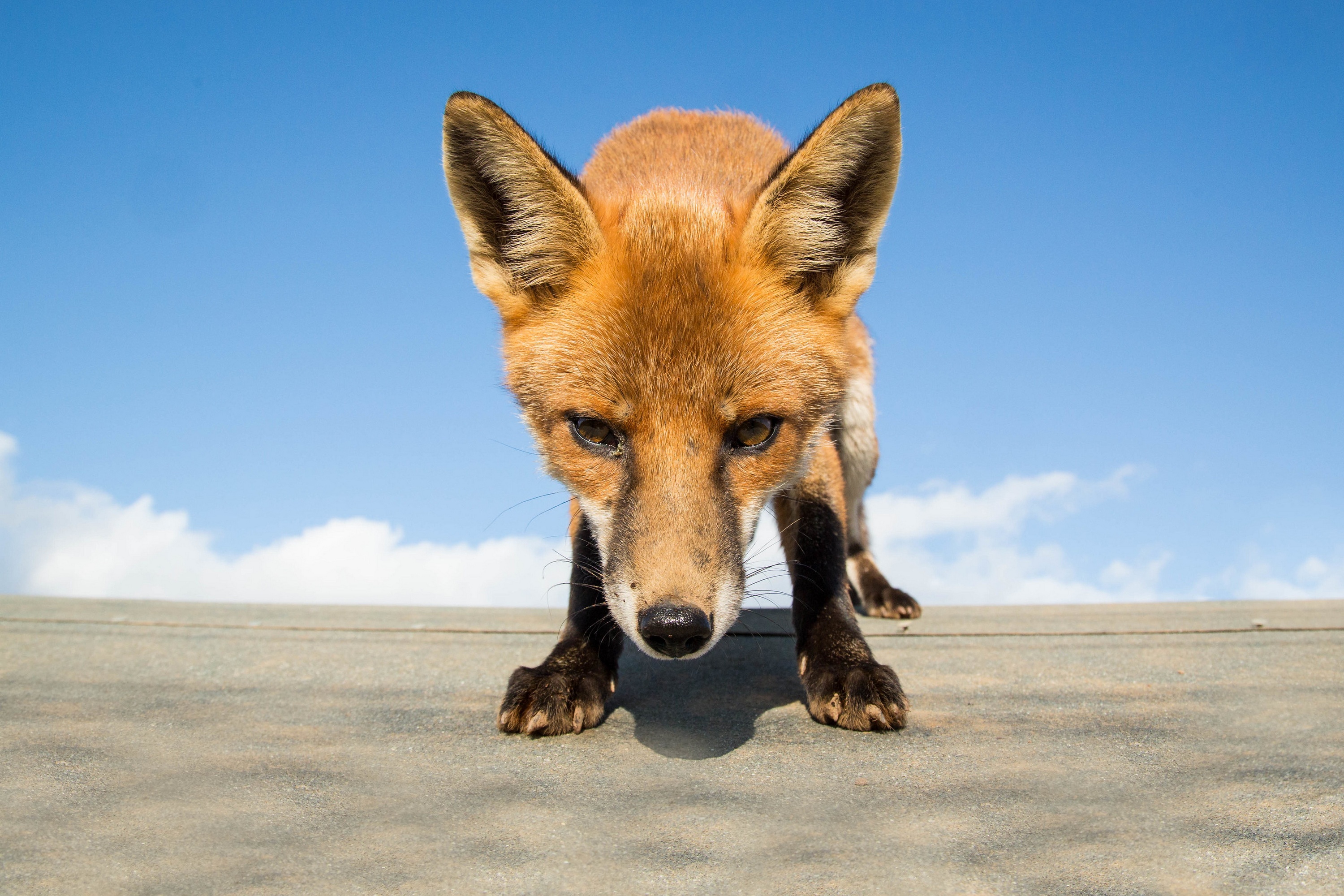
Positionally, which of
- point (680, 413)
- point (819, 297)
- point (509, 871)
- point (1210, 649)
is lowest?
point (509, 871)

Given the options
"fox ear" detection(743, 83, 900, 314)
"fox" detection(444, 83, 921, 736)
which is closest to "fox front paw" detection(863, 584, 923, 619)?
"fox" detection(444, 83, 921, 736)

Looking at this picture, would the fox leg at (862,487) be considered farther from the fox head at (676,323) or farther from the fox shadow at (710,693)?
the fox head at (676,323)

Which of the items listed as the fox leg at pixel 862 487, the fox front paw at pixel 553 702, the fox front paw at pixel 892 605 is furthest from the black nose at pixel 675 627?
the fox front paw at pixel 892 605

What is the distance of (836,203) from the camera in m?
2.36

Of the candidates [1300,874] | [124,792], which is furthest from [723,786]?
[124,792]

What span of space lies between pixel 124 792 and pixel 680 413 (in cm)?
140

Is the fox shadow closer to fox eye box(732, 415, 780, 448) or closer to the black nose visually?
the black nose

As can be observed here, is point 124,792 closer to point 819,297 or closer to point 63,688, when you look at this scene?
point 63,688

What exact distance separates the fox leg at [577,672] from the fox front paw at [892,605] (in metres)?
1.65

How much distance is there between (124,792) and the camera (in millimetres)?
1808

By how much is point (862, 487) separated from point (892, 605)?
1.69 feet

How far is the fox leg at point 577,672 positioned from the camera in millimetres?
2146

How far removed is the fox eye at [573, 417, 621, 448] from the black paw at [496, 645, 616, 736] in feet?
1.94

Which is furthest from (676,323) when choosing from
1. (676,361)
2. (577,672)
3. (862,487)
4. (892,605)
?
(892,605)
